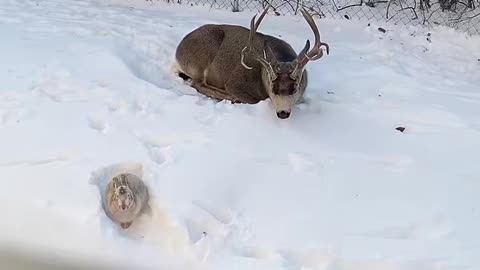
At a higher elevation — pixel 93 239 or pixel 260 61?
pixel 260 61

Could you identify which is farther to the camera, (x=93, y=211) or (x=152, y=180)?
(x=152, y=180)

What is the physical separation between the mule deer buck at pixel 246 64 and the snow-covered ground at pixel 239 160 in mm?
191

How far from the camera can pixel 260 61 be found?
5.63 meters

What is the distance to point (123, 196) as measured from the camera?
431cm

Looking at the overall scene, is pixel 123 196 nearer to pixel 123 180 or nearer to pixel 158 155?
pixel 123 180

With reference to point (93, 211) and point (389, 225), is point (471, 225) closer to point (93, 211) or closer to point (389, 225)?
point (389, 225)

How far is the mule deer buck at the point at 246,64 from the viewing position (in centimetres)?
553

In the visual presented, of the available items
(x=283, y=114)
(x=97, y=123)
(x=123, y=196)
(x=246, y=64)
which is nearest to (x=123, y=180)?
(x=123, y=196)

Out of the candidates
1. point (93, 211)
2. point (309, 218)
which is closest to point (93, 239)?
point (93, 211)

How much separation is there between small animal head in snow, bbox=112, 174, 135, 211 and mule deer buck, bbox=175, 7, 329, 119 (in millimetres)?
1542

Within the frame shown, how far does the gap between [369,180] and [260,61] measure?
1295 millimetres

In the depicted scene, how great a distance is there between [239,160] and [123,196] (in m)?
0.96

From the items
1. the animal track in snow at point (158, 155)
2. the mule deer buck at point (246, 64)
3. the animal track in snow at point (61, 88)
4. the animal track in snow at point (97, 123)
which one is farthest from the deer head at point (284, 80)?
the animal track in snow at point (61, 88)

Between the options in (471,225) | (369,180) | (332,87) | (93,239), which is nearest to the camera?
(93,239)
